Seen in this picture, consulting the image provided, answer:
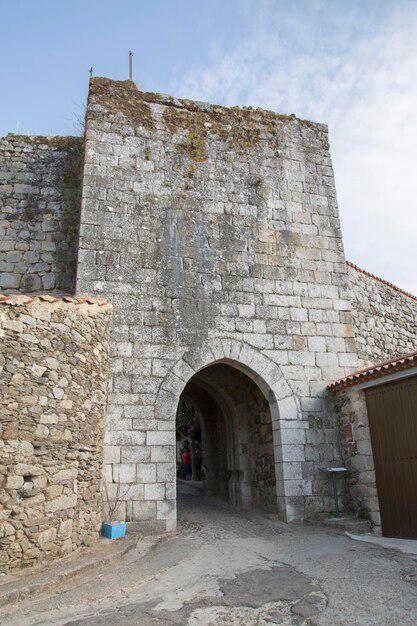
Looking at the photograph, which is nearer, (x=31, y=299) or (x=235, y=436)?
(x=31, y=299)

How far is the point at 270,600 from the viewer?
4.30 m

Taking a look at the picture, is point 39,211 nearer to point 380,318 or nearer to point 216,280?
point 216,280

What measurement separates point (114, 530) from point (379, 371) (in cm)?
405

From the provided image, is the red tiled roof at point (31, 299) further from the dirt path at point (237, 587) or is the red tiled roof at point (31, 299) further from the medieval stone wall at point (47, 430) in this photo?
the dirt path at point (237, 587)

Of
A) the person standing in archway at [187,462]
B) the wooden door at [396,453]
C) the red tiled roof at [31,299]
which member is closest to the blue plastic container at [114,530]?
the red tiled roof at [31,299]

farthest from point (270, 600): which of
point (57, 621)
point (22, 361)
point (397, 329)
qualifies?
point (397, 329)

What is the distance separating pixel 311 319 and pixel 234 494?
391 cm

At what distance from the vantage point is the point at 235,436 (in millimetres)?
10219

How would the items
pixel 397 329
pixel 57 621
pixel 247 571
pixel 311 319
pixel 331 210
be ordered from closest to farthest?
pixel 57 621, pixel 247 571, pixel 311 319, pixel 331 210, pixel 397 329

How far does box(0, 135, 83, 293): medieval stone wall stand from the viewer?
8.88 m

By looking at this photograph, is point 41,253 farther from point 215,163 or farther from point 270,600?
point 270,600

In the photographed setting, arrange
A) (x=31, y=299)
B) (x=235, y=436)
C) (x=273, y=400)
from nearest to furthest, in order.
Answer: (x=31, y=299) → (x=273, y=400) → (x=235, y=436)

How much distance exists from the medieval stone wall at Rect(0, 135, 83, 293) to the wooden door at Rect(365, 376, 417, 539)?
17.5ft

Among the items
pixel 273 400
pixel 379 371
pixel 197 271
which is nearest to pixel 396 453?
pixel 379 371
